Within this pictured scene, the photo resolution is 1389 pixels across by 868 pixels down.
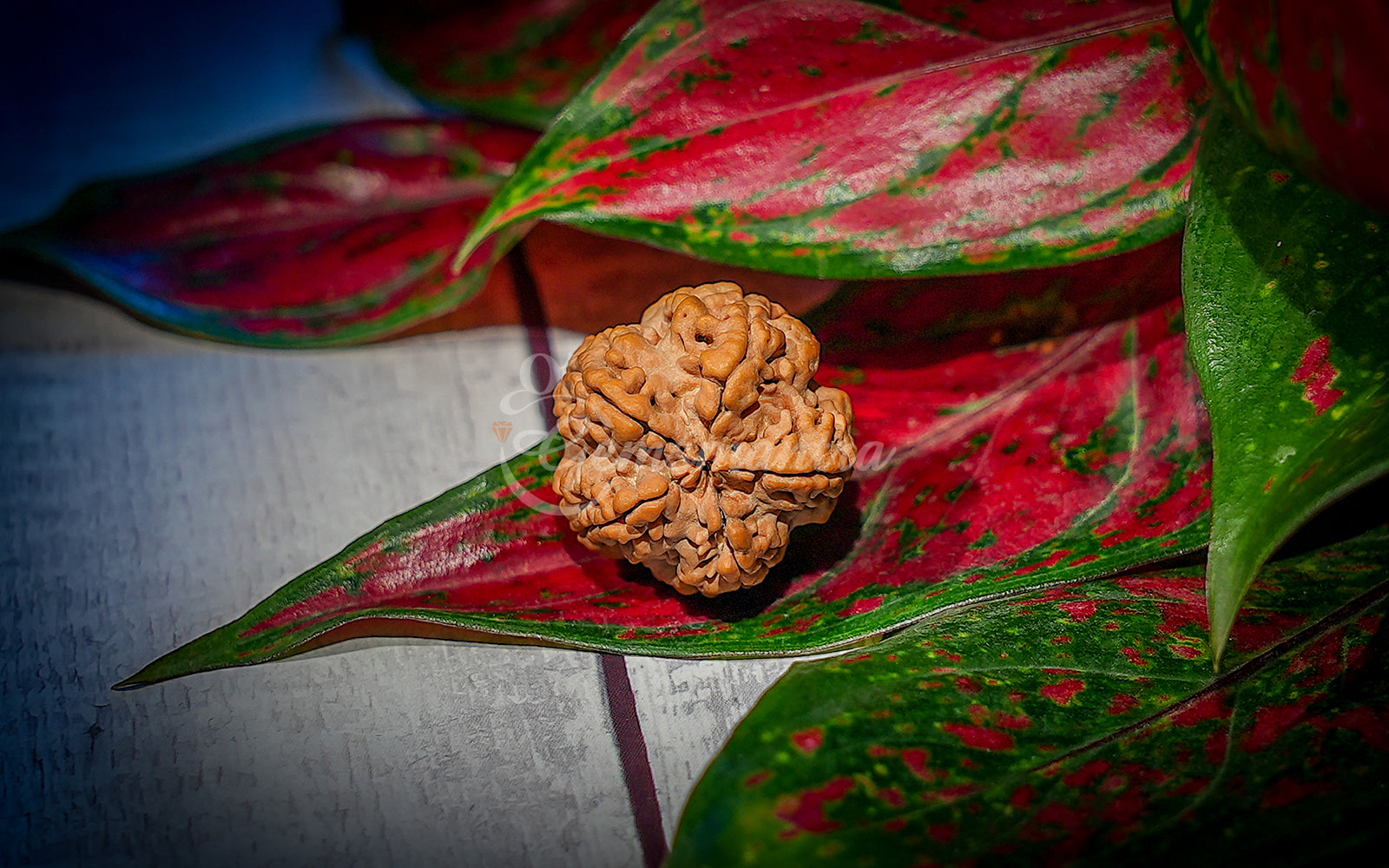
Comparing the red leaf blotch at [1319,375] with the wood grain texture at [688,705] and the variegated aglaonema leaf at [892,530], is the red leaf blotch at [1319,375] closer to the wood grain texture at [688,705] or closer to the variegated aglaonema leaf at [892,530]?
the variegated aglaonema leaf at [892,530]

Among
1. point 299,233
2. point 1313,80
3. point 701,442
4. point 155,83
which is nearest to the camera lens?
point 1313,80

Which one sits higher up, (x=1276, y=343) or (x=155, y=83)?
(x=155, y=83)

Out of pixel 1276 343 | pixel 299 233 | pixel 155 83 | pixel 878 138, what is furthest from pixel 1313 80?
pixel 155 83

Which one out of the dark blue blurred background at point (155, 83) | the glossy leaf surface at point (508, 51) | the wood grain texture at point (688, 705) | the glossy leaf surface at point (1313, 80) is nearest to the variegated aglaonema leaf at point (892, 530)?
the wood grain texture at point (688, 705)

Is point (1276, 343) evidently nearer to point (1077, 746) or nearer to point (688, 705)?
point (1077, 746)

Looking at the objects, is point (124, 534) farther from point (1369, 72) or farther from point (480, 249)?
point (1369, 72)

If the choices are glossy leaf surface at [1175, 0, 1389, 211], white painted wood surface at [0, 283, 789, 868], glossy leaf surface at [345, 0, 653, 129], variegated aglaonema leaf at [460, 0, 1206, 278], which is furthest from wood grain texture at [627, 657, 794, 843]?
glossy leaf surface at [345, 0, 653, 129]
